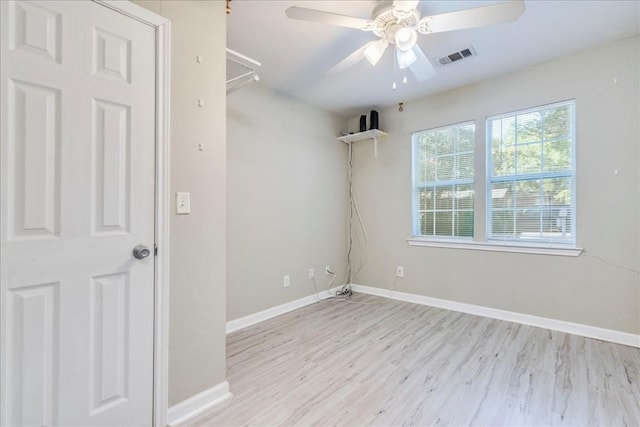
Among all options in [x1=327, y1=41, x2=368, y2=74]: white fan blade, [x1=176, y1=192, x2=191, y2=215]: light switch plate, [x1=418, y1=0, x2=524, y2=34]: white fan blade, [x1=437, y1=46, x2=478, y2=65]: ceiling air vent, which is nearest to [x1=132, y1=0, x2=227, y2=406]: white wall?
Answer: [x1=176, y1=192, x2=191, y2=215]: light switch plate

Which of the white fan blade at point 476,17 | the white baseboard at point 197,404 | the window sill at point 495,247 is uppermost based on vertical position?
the white fan blade at point 476,17

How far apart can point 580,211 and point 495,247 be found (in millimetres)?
771

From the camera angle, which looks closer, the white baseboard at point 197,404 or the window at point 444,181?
the white baseboard at point 197,404

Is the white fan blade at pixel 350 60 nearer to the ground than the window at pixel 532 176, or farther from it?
farther from it

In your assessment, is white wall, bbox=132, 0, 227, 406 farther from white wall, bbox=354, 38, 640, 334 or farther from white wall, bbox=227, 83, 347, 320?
white wall, bbox=354, 38, 640, 334

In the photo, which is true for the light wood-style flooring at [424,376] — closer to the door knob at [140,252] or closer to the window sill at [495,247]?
the window sill at [495,247]

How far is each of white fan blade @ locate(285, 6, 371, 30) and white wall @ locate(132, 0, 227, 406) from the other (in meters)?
0.44

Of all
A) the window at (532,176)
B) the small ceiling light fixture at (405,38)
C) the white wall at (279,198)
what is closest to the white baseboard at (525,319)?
the window at (532,176)

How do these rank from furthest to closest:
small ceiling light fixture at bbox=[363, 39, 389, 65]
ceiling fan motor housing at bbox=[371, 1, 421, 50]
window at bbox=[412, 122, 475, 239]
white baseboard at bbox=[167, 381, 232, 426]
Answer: window at bbox=[412, 122, 475, 239]
small ceiling light fixture at bbox=[363, 39, 389, 65]
ceiling fan motor housing at bbox=[371, 1, 421, 50]
white baseboard at bbox=[167, 381, 232, 426]

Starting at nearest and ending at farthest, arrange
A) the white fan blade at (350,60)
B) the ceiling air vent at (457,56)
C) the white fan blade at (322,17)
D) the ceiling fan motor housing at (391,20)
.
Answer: the white fan blade at (322,17) < the ceiling fan motor housing at (391,20) < the white fan blade at (350,60) < the ceiling air vent at (457,56)

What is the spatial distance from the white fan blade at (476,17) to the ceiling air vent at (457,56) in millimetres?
1013

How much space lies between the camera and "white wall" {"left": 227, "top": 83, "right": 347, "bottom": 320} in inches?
114

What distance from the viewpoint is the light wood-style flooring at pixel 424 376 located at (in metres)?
1.60

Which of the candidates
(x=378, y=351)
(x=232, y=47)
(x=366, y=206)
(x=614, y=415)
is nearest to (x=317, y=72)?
(x=232, y=47)
